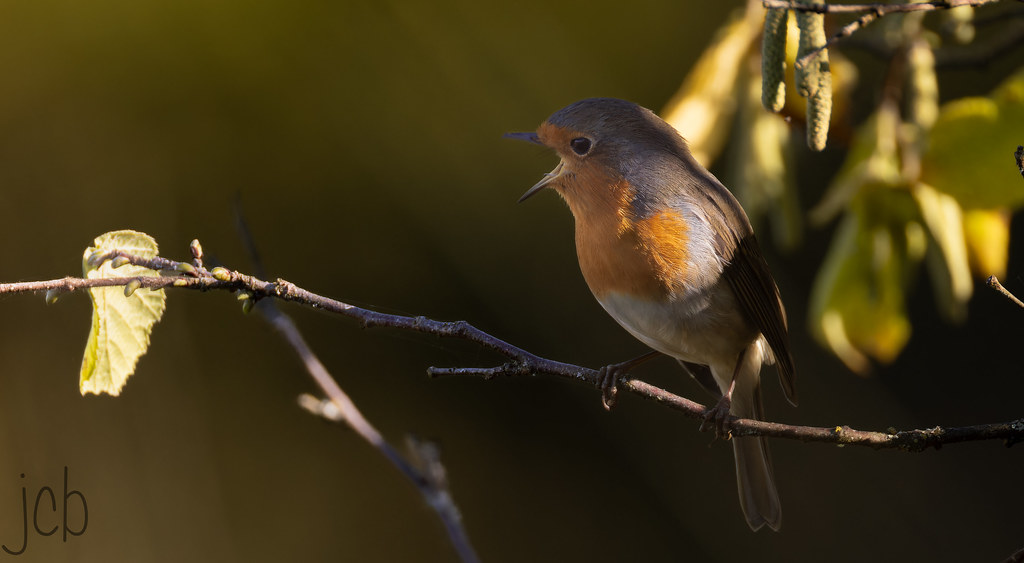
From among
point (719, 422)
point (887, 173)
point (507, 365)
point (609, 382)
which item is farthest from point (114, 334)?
point (887, 173)

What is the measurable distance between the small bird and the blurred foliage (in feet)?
0.40

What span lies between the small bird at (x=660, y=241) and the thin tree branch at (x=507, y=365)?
0.73 feet

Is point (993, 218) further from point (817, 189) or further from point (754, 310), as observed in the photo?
point (817, 189)

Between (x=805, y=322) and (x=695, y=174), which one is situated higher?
(x=695, y=174)

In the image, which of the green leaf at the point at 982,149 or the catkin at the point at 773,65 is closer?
the catkin at the point at 773,65

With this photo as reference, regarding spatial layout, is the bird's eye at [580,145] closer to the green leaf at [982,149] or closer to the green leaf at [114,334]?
the green leaf at [982,149]

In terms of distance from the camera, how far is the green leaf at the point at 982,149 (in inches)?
42.8

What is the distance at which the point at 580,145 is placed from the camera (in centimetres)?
153

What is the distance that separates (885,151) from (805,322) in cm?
136

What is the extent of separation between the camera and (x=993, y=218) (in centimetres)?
116

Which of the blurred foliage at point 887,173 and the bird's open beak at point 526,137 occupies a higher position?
the bird's open beak at point 526,137

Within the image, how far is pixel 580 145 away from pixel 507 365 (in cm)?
60

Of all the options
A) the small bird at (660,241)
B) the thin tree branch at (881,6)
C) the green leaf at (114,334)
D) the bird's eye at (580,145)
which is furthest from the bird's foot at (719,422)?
the green leaf at (114,334)

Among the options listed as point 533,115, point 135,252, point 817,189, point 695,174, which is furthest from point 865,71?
point 135,252
